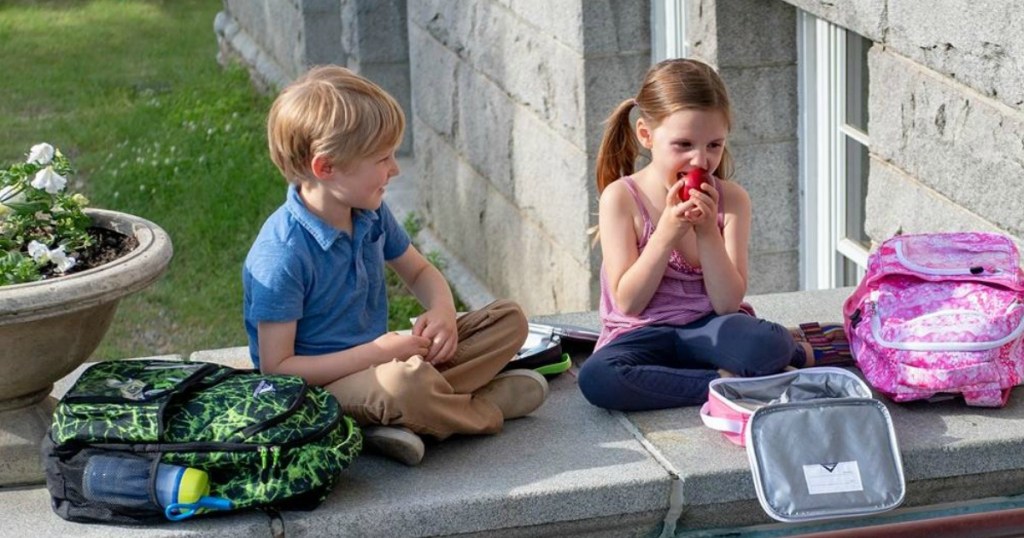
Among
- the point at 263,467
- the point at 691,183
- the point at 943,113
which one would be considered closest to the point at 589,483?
the point at 263,467

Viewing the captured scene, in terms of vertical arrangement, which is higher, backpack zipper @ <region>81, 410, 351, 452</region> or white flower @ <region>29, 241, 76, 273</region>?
white flower @ <region>29, 241, 76, 273</region>

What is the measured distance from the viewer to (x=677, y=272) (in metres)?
3.71

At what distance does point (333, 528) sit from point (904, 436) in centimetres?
125

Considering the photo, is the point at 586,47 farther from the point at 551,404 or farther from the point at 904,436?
the point at 904,436

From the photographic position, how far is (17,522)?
310cm

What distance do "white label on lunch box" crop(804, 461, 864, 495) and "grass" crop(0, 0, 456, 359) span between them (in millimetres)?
3986

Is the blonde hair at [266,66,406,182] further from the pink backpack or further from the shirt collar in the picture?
the pink backpack

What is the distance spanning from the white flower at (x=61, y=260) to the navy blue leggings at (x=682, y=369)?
1172mm

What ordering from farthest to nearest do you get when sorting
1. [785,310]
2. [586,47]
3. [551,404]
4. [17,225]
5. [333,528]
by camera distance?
[586,47] → [785,310] → [551,404] → [17,225] → [333,528]

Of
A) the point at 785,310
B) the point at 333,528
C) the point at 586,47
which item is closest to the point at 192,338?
the point at 586,47

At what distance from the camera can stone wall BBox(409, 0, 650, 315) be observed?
217 inches

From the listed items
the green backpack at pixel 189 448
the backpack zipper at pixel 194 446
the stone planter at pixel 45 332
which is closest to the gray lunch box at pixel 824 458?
the green backpack at pixel 189 448

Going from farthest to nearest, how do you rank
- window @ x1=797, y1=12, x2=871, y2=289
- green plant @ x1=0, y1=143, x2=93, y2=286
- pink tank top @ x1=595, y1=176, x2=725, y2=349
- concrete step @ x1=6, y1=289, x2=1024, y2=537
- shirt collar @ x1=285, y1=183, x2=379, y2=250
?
window @ x1=797, y1=12, x2=871, y2=289 < pink tank top @ x1=595, y1=176, x2=725, y2=349 < shirt collar @ x1=285, y1=183, x2=379, y2=250 < green plant @ x1=0, y1=143, x2=93, y2=286 < concrete step @ x1=6, y1=289, x2=1024, y2=537

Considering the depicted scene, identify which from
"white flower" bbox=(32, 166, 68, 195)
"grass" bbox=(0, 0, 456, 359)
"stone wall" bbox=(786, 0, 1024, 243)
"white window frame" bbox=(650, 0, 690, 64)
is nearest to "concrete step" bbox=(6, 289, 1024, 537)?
"stone wall" bbox=(786, 0, 1024, 243)
